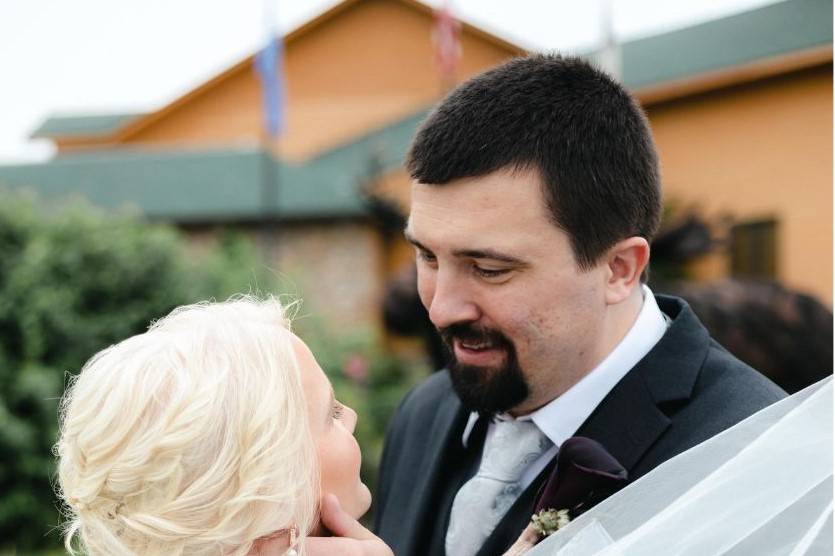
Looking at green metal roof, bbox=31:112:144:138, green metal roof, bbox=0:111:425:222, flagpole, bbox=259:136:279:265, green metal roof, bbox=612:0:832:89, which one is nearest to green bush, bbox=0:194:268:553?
green metal roof, bbox=612:0:832:89

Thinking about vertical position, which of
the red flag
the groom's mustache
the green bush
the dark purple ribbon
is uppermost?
the red flag

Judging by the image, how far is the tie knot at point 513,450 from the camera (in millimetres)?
2422

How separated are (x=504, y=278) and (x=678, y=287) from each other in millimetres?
6578

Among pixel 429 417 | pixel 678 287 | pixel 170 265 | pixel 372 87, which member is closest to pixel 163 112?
pixel 372 87

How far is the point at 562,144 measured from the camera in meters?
2.35

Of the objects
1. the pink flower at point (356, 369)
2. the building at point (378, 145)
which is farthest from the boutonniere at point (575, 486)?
the pink flower at point (356, 369)

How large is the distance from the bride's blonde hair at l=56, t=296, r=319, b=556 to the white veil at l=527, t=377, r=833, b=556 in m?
0.52

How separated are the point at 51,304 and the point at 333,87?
1837 centimetres

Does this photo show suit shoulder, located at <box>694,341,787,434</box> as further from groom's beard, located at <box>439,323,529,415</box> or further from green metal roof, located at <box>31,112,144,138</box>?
green metal roof, located at <box>31,112,144,138</box>

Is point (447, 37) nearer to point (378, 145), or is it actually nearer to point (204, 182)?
point (378, 145)

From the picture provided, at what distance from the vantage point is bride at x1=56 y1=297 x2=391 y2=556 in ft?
6.05

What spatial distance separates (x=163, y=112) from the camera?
95.1ft

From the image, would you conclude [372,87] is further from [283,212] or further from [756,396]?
[756,396]

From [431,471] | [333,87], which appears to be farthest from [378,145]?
[431,471]
